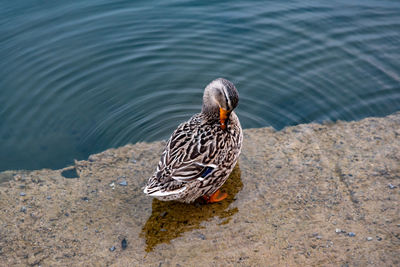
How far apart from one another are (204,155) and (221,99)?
81cm

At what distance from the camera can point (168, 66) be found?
8500 mm

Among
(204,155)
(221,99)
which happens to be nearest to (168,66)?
(221,99)

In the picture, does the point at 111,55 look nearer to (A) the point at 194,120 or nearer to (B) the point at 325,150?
(A) the point at 194,120

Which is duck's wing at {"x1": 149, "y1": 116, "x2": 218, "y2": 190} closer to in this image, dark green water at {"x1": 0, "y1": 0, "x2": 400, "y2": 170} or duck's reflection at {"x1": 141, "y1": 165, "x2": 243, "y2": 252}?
duck's reflection at {"x1": 141, "y1": 165, "x2": 243, "y2": 252}

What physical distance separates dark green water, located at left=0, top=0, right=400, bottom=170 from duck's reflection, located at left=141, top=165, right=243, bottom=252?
165cm

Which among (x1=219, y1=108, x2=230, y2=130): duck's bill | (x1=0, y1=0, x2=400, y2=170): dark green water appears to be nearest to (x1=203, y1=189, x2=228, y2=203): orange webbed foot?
(x1=219, y1=108, x2=230, y2=130): duck's bill

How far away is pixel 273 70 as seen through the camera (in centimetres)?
827

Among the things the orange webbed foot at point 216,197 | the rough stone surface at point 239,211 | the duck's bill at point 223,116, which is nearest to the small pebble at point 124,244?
the rough stone surface at point 239,211

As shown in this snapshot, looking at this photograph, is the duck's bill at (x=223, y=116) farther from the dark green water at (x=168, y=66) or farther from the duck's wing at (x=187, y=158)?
the dark green water at (x=168, y=66)

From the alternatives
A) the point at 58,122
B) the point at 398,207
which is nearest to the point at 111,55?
the point at 58,122

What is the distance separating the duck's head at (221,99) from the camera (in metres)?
5.36

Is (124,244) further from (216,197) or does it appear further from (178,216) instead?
(216,197)

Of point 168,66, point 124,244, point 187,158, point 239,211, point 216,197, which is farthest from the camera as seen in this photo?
point 168,66

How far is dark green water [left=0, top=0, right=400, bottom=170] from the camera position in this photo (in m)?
7.17
